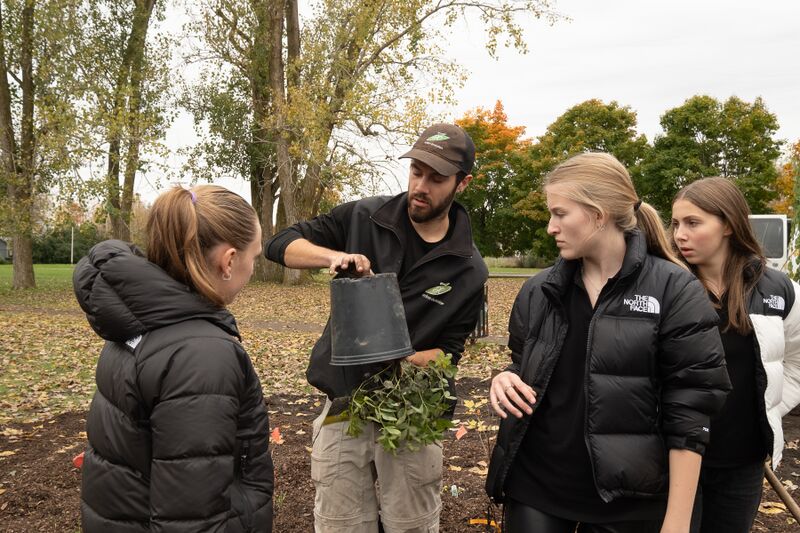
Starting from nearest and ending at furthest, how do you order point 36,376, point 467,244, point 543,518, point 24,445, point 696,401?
1. point 696,401
2. point 543,518
3. point 467,244
4. point 24,445
5. point 36,376

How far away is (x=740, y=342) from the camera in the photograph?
2615 mm

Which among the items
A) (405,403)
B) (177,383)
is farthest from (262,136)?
(177,383)

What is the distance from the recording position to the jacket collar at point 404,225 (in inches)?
111

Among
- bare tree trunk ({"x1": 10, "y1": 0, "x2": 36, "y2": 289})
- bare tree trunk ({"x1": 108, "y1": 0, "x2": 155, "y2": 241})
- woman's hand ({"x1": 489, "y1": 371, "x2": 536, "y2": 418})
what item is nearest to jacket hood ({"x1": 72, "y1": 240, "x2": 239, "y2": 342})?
woman's hand ({"x1": 489, "y1": 371, "x2": 536, "y2": 418})

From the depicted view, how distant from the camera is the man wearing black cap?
2697 millimetres

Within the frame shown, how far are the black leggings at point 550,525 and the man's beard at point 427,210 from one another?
1.21 metres

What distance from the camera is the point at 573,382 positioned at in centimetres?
212

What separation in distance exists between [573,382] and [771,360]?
1.02 metres

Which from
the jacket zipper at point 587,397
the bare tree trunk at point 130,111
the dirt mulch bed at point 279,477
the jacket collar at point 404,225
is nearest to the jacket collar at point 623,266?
the jacket zipper at point 587,397

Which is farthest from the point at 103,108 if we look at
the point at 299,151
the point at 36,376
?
the point at 36,376

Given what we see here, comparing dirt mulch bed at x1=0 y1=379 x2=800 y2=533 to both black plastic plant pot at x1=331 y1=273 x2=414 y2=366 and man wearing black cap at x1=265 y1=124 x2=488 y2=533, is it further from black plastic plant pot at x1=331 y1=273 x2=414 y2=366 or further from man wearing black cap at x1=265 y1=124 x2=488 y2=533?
black plastic plant pot at x1=331 y1=273 x2=414 y2=366

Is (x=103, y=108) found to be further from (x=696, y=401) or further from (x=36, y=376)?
(x=696, y=401)

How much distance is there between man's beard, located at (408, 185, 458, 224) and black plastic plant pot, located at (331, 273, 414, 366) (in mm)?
504

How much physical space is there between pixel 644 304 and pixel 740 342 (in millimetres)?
883
